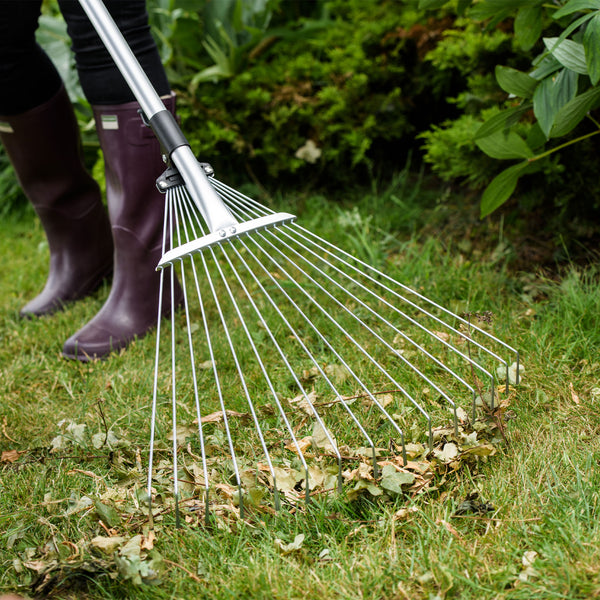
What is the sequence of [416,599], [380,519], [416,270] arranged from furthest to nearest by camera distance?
1. [416,270]
2. [380,519]
3. [416,599]

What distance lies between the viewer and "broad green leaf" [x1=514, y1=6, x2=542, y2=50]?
4.86 ft

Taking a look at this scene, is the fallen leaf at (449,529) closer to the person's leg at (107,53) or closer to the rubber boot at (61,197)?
the person's leg at (107,53)

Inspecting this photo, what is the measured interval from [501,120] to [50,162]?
4.64 feet

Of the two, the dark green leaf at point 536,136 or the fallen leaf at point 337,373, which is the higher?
the dark green leaf at point 536,136

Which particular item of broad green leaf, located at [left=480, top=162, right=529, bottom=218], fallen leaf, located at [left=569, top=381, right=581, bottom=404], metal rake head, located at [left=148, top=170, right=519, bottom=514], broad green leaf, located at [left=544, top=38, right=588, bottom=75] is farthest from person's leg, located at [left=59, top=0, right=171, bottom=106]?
fallen leaf, located at [left=569, top=381, right=581, bottom=404]

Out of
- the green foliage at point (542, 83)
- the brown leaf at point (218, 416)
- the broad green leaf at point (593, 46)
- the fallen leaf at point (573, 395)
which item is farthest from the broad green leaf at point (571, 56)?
the brown leaf at point (218, 416)

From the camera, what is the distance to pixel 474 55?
208cm

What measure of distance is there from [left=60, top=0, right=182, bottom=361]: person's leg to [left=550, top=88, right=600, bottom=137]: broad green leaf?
41.9 inches

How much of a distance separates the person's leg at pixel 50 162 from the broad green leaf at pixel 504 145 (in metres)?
1.28

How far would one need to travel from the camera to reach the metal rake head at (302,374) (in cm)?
124

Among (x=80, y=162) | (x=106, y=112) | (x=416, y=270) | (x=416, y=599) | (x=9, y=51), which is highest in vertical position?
(x=9, y=51)

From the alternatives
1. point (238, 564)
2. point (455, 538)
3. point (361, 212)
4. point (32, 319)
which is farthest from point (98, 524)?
point (361, 212)

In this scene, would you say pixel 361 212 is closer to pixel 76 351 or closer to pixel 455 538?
pixel 76 351

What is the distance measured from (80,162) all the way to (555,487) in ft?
5.81
